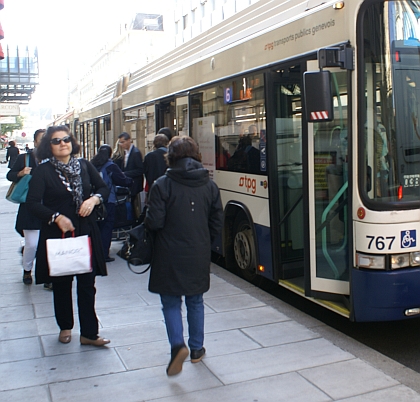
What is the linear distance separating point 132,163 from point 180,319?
17.3ft

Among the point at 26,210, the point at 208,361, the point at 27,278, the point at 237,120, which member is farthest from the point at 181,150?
the point at 27,278

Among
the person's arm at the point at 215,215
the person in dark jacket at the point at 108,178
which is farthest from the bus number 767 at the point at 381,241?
the person in dark jacket at the point at 108,178

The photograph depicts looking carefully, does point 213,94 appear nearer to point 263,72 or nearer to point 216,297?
point 263,72

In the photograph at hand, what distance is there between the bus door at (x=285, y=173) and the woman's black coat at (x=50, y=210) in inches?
78.5

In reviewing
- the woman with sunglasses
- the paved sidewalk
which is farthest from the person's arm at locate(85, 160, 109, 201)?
the paved sidewalk

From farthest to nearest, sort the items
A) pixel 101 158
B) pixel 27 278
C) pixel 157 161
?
1. pixel 157 161
2. pixel 101 158
3. pixel 27 278

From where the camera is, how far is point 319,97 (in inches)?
182

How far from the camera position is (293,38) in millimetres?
5543

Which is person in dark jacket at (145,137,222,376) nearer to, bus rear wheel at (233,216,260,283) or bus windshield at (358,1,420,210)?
bus windshield at (358,1,420,210)

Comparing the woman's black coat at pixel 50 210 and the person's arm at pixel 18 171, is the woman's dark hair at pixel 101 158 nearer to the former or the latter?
the person's arm at pixel 18 171

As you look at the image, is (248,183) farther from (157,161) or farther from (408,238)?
(408,238)

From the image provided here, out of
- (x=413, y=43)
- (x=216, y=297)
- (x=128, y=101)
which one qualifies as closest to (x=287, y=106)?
(x=413, y=43)

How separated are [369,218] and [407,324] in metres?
1.67

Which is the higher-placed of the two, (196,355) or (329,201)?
(329,201)
